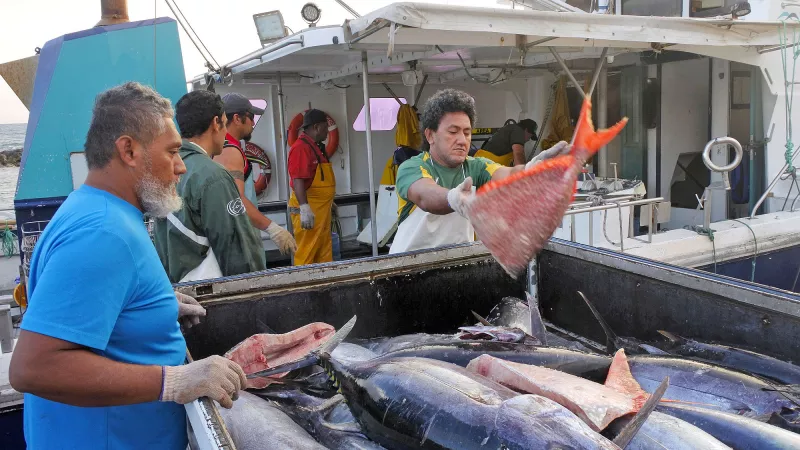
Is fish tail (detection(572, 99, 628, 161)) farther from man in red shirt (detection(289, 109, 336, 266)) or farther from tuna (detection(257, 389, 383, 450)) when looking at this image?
man in red shirt (detection(289, 109, 336, 266))

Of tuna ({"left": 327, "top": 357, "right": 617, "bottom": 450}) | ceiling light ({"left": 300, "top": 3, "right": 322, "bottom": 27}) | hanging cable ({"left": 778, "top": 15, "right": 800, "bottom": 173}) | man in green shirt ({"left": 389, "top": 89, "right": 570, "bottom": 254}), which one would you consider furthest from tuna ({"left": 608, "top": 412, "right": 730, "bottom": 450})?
hanging cable ({"left": 778, "top": 15, "right": 800, "bottom": 173})

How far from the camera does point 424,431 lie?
1.89 meters

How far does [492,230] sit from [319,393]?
1.22m

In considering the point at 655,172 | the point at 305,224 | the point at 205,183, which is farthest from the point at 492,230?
the point at 655,172

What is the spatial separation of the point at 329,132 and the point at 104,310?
28.4 feet

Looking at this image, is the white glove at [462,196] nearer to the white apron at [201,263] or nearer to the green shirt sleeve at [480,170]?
the green shirt sleeve at [480,170]

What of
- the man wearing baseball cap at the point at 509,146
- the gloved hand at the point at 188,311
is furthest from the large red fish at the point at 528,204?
the man wearing baseball cap at the point at 509,146

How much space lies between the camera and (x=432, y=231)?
3941mm

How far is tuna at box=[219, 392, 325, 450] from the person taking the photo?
88.9 inches

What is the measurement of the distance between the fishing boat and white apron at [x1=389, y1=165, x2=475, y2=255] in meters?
0.35

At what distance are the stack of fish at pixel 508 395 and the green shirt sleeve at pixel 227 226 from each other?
1.03 metres

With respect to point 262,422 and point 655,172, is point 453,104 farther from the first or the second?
point 655,172

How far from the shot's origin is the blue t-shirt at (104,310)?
5.56 ft

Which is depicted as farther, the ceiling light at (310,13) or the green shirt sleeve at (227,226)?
the ceiling light at (310,13)
